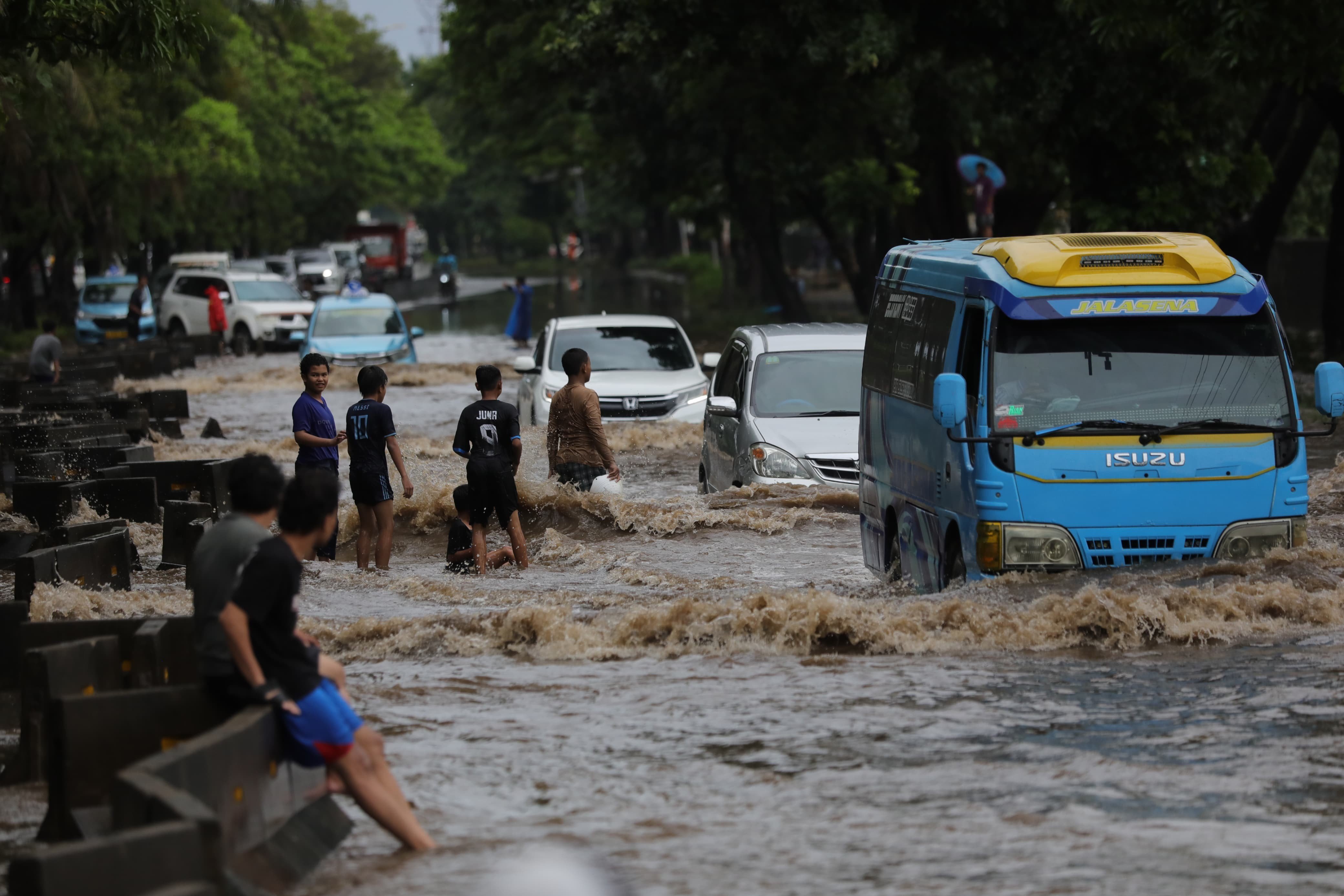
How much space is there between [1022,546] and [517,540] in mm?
4650

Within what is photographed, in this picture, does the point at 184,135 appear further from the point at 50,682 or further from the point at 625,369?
the point at 50,682

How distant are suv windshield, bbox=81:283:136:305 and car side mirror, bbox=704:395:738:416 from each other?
110 ft

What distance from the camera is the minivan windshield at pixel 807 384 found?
15055 mm

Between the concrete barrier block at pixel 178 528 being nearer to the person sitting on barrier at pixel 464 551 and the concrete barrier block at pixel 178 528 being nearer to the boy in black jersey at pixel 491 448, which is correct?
the person sitting on barrier at pixel 464 551

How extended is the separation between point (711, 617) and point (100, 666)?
12.8 feet

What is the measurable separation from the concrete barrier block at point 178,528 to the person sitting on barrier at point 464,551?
1.96 metres

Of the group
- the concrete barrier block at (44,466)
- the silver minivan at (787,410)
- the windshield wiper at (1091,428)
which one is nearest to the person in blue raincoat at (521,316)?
the concrete barrier block at (44,466)

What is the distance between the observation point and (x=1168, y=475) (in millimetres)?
9516

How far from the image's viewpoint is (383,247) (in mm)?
84000

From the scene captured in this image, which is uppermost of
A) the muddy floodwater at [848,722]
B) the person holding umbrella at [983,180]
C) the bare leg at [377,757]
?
the person holding umbrella at [983,180]

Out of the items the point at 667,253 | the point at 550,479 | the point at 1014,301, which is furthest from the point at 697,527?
the point at 667,253

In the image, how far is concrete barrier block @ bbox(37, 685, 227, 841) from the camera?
20.2 feet

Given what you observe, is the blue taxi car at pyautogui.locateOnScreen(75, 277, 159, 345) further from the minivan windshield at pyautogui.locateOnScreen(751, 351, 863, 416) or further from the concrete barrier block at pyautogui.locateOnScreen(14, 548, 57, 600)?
the concrete barrier block at pyautogui.locateOnScreen(14, 548, 57, 600)

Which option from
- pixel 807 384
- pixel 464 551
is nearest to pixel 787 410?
pixel 807 384
